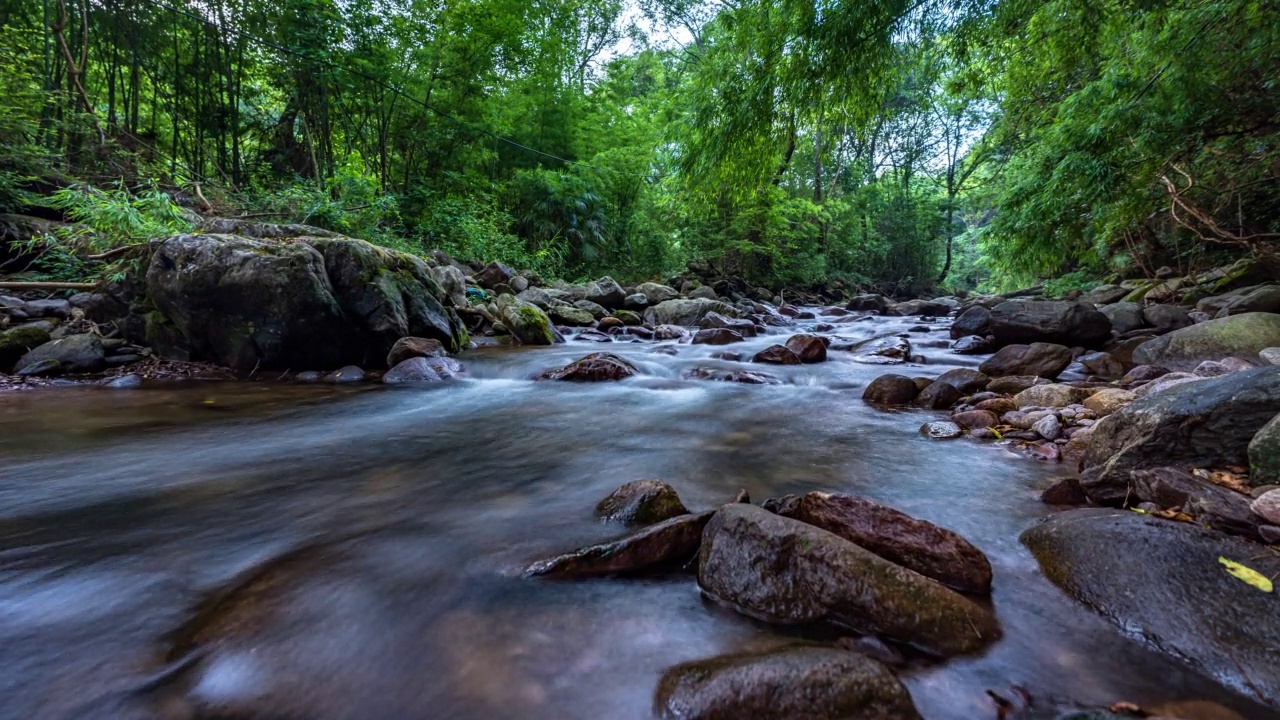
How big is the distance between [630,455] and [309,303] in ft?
15.1

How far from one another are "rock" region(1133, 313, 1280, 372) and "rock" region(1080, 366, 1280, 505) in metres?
3.18

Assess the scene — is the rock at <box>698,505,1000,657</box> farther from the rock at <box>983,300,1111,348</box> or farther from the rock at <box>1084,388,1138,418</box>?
the rock at <box>983,300,1111,348</box>

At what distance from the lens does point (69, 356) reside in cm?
571

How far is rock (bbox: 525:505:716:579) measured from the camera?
6.54 feet

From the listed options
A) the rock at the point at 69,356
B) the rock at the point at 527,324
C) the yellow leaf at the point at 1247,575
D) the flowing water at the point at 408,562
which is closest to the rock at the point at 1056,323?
the flowing water at the point at 408,562

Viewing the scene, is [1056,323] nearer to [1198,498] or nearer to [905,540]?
[1198,498]

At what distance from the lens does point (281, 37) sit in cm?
1100

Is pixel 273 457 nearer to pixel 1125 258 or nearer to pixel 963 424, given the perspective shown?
pixel 963 424

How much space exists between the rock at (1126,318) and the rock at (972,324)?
1565 millimetres

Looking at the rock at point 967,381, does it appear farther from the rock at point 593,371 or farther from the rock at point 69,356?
the rock at point 69,356

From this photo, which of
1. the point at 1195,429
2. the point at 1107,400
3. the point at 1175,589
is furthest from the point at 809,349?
the point at 1175,589

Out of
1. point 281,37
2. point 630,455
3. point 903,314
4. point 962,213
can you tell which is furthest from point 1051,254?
point 962,213

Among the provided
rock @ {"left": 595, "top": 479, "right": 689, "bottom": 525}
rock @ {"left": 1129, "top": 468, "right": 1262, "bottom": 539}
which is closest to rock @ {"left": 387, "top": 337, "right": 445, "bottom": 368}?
rock @ {"left": 595, "top": 479, "right": 689, "bottom": 525}

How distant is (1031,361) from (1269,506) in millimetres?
4453
